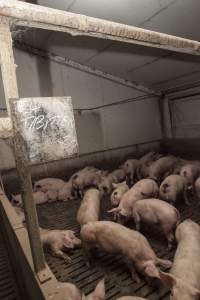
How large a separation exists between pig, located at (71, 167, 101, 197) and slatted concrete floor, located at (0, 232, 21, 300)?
6.22ft

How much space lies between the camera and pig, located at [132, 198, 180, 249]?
102 inches

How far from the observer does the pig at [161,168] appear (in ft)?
16.1

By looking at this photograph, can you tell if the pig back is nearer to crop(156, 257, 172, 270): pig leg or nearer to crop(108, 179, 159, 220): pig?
crop(156, 257, 172, 270): pig leg

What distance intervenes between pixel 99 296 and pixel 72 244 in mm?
1065

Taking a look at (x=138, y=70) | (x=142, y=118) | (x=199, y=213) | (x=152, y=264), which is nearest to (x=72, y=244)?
(x=152, y=264)

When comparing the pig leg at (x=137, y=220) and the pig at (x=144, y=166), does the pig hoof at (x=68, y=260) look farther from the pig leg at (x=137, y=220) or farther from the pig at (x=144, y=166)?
the pig at (x=144, y=166)

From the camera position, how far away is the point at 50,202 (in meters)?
4.50

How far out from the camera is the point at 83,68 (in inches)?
233

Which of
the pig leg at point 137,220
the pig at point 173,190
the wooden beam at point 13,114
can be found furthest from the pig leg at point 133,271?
the pig at point 173,190

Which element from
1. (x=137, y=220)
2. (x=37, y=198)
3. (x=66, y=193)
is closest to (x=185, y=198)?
(x=137, y=220)

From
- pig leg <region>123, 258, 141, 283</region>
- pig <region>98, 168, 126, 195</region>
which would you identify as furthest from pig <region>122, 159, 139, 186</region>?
pig leg <region>123, 258, 141, 283</region>

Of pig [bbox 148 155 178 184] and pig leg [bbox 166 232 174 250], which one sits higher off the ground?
pig [bbox 148 155 178 184]

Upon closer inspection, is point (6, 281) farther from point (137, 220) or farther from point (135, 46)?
point (135, 46)

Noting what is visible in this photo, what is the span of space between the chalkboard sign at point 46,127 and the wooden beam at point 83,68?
485 centimetres
